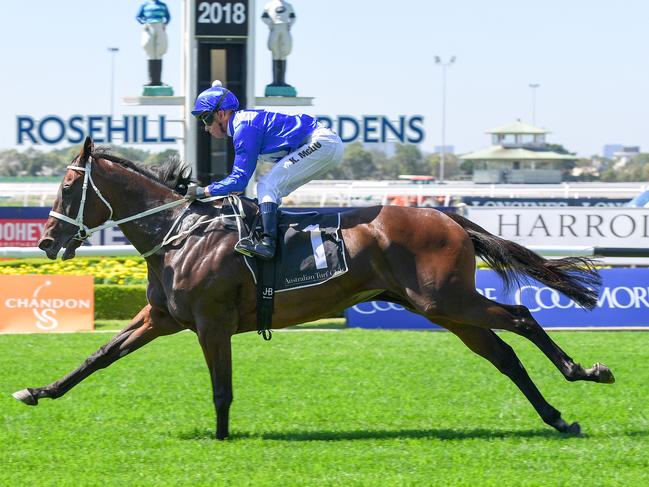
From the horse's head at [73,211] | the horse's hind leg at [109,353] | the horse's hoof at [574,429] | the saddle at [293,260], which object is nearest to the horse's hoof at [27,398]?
the horse's hind leg at [109,353]

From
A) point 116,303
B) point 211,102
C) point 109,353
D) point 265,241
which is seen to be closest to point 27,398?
point 109,353

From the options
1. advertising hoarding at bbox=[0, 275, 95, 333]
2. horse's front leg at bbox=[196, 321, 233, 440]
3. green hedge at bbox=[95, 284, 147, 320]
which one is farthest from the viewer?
green hedge at bbox=[95, 284, 147, 320]

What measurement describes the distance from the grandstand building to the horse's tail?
219 ft

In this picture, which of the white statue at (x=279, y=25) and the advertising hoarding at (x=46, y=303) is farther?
the white statue at (x=279, y=25)

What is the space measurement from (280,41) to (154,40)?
2.14 m

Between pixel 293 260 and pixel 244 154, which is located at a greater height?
pixel 244 154

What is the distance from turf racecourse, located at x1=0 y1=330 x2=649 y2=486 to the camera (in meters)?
5.40

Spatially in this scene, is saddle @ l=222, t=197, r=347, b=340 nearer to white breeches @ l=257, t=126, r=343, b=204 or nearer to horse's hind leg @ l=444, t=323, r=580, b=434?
white breeches @ l=257, t=126, r=343, b=204

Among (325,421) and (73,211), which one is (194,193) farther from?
(325,421)

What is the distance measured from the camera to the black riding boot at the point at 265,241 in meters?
6.32

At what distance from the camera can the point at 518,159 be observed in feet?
274

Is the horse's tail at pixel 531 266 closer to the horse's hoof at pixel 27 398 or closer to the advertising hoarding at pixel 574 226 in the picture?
the horse's hoof at pixel 27 398

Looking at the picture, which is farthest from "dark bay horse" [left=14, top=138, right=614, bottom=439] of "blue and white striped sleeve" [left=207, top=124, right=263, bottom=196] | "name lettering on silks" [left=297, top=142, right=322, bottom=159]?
"name lettering on silks" [left=297, top=142, right=322, bottom=159]

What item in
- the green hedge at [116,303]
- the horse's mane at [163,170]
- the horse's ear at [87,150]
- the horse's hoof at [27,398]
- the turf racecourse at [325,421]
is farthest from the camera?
the green hedge at [116,303]
